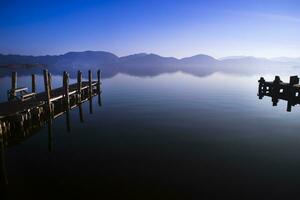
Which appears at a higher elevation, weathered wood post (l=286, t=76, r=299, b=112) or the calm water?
weathered wood post (l=286, t=76, r=299, b=112)

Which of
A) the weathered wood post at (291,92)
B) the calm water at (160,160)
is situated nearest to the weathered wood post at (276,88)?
the weathered wood post at (291,92)

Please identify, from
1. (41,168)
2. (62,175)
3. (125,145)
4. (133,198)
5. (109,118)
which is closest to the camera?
(133,198)

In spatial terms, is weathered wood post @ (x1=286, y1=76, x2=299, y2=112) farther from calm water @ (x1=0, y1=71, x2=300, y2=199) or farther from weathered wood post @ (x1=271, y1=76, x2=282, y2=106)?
calm water @ (x1=0, y1=71, x2=300, y2=199)

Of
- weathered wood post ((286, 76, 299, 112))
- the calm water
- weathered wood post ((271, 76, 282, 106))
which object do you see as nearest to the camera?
the calm water

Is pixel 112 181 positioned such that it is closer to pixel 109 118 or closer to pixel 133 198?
pixel 133 198

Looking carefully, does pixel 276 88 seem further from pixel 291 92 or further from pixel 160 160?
A: pixel 160 160

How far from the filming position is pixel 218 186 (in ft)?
36.7

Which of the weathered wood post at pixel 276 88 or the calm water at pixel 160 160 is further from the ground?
the weathered wood post at pixel 276 88

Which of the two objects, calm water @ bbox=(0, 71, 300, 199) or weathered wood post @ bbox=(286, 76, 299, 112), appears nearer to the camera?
calm water @ bbox=(0, 71, 300, 199)

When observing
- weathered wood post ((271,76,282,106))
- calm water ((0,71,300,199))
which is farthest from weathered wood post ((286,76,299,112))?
calm water ((0,71,300,199))

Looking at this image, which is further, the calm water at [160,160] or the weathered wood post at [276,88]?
the weathered wood post at [276,88]

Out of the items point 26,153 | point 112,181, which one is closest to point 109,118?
point 26,153

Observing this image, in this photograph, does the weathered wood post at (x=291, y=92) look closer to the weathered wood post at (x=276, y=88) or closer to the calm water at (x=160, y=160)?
the weathered wood post at (x=276, y=88)

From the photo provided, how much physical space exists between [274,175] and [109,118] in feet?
52.6
